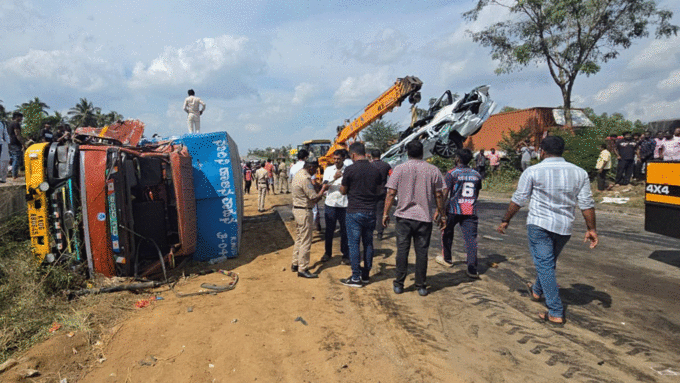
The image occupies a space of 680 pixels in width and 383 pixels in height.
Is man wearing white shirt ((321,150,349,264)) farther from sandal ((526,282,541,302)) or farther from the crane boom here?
the crane boom

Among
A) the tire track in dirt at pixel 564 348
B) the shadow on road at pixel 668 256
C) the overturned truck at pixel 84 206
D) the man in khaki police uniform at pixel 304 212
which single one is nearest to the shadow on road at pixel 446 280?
the tire track in dirt at pixel 564 348

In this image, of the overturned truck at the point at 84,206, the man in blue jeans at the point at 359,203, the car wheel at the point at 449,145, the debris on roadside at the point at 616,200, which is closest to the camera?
the overturned truck at the point at 84,206

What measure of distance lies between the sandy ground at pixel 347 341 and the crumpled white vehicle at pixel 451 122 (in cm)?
595

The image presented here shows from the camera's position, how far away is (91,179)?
450 centimetres

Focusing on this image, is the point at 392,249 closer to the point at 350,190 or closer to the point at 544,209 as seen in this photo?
the point at 350,190

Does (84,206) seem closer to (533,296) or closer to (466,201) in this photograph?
(466,201)

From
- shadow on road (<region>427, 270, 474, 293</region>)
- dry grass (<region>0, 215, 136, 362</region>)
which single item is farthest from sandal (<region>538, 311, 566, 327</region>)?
dry grass (<region>0, 215, 136, 362</region>)

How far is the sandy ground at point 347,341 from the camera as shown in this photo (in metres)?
2.96

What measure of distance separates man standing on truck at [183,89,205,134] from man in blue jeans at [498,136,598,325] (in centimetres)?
761

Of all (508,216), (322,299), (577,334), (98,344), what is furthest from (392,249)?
(98,344)

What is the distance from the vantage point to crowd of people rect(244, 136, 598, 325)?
3680 millimetres

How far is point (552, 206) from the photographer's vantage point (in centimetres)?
368

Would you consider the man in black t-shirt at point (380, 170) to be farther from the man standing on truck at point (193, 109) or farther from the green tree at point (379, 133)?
the green tree at point (379, 133)

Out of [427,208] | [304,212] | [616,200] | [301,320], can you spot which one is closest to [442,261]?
[427,208]
